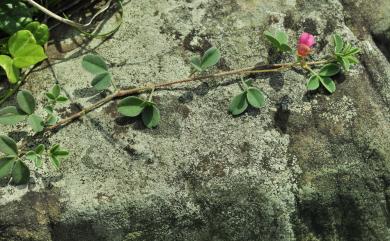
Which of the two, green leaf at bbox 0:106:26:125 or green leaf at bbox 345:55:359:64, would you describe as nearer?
green leaf at bbox 0:106:26:125

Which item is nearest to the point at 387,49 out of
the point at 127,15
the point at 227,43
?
the point at 227,43

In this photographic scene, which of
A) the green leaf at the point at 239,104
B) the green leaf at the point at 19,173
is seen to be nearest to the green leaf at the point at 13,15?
the green leaf at the point at 19,173

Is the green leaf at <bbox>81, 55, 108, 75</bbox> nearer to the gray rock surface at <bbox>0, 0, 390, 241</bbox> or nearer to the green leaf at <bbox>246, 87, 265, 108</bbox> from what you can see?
the gray rock surface at <bbox>0, 0, 390, 241</bbox>

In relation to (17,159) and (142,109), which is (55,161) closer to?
(17,159)

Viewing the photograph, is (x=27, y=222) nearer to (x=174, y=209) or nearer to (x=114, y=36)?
(x=174, y=209)

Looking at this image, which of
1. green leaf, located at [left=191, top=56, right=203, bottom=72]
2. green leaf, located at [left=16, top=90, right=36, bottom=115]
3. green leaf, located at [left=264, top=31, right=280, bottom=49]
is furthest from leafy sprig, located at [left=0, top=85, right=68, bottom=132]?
green leaf, located at [left=264, top=31, right=280, bottom=49]
